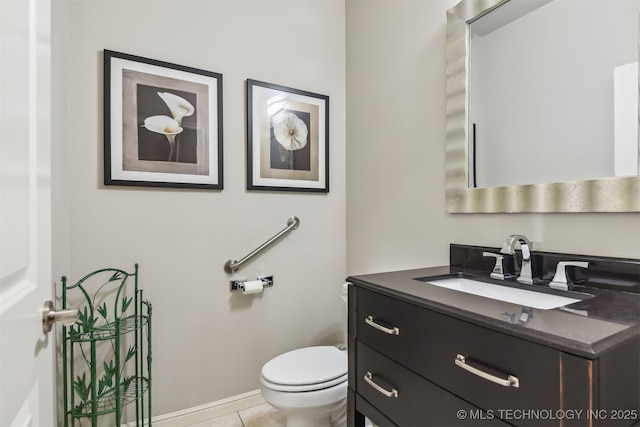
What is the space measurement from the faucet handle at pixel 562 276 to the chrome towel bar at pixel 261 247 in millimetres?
1292

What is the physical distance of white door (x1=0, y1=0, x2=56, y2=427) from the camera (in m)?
0.47

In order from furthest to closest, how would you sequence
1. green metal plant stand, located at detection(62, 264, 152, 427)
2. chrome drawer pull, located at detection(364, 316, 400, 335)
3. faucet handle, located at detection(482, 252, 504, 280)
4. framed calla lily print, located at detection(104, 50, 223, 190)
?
framed calla lily print, located at detection(104, 50, 223, 190) → green metal plant stand, located at detection(62, 264, 152, 427) → faucet handle, located at detection(482, 252, 504, 280) → chrome drawer pull, located at detection(364, 316, 400, 335)

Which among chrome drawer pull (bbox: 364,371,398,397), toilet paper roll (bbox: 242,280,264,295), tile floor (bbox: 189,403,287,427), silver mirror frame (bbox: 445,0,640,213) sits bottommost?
tile floor (bbox: 189,403,287,427)

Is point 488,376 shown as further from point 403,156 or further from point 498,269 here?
point 403,156

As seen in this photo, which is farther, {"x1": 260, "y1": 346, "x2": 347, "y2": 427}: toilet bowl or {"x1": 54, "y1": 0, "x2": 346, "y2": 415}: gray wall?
{"x1": 54, "y1": 0, "x2": 346, "y2": 415}: gray wall

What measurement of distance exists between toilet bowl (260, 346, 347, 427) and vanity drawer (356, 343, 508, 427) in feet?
0.97

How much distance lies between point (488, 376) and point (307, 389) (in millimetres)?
844

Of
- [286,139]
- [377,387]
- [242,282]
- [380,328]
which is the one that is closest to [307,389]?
[377,387]

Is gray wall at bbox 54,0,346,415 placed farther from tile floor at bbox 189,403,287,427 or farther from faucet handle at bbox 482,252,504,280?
faucet handle at bbox 482,252,504,280

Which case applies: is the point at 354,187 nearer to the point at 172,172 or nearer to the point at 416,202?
the point at 416,202

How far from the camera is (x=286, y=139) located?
198cm

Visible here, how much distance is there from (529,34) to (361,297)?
1138 millimetres

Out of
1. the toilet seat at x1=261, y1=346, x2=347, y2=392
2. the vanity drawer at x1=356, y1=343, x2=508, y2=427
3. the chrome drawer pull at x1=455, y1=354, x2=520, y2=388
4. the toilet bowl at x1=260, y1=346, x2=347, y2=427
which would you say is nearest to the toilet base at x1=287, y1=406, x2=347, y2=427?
the toilet bowl at x1=260, y1=346, x2=347, y2=427

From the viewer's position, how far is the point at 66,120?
4.64 ft
